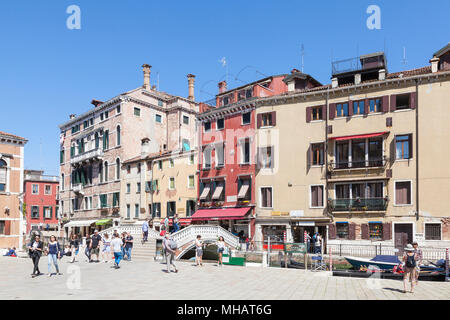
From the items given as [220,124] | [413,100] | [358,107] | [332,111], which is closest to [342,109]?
[332,111]

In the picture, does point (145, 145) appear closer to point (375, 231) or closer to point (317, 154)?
point (317, 154)

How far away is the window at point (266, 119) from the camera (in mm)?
40472

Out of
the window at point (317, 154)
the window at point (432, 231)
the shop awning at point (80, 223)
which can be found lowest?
the shop awning at point (80, 223)

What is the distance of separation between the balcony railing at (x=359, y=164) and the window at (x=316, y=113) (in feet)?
12.7

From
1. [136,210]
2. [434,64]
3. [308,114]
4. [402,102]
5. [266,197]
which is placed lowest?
[136,210]

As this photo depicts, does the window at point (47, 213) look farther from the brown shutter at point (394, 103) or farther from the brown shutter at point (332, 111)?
the brown shutter at point (394, 103)

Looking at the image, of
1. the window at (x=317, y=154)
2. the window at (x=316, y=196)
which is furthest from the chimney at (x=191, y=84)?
the window at (x=316, y=196)

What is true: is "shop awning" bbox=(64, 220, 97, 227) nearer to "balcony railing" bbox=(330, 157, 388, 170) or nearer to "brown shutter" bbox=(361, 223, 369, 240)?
"balcony railing" bbox=(330, 157, 388, 170)

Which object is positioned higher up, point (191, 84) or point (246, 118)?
point (191, 84)

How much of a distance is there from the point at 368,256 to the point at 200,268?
41.2 feet

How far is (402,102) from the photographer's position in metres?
34.4

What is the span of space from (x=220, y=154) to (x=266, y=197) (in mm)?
6400
